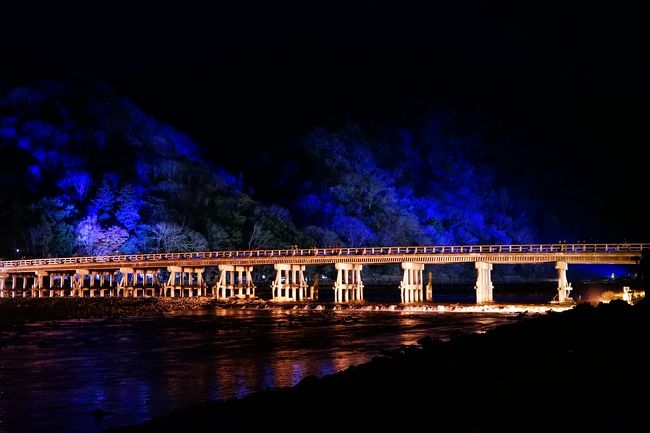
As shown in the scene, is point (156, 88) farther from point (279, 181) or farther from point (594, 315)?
point (594, 315)

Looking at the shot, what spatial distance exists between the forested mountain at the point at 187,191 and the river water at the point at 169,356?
40057mm

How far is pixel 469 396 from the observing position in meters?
11.1

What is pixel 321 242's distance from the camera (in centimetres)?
8981

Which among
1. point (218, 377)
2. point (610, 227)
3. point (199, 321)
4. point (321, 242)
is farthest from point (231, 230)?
point (610, 227)

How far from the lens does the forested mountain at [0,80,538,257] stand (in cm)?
8031

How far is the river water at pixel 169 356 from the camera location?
51.8 feet

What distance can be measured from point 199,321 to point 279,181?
70.3 metres

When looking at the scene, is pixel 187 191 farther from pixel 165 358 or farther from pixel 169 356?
pixel 165 358

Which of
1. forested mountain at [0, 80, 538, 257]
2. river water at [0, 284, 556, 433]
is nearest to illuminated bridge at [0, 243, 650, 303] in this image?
river water at [0, 284, 556, 433]

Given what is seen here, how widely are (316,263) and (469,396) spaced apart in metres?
40.2

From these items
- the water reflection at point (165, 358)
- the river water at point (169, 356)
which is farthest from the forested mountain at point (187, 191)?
the water reflection at point (165, 358)

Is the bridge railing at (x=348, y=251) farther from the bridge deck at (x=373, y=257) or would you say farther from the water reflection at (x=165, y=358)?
the water reflection at (x=165, y=358)

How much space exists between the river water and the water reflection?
0.11 ft

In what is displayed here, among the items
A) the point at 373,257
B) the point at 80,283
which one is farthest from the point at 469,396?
the point at 80,283
